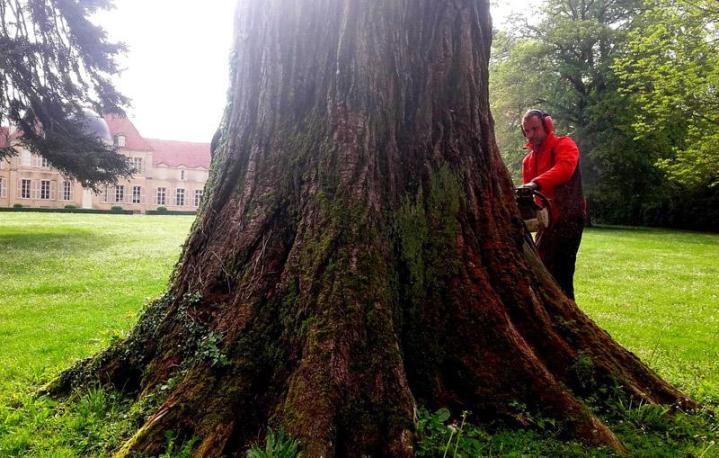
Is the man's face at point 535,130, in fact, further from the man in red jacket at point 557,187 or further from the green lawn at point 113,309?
the green lawn at point 113,309

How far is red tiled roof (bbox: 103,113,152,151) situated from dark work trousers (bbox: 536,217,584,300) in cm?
6931

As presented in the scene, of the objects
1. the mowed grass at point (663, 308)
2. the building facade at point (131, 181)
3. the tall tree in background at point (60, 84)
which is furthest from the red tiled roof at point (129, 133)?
the mowed grass at point (663, 308)

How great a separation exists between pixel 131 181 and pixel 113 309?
62562 millimetres

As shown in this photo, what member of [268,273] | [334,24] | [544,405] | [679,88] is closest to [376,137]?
[334,24]

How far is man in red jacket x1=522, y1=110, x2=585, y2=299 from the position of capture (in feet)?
15.9

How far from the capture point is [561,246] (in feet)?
17.0

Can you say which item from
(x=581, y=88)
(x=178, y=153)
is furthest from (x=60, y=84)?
(x=178, y=153)

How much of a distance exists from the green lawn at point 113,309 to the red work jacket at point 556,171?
186 centimetres

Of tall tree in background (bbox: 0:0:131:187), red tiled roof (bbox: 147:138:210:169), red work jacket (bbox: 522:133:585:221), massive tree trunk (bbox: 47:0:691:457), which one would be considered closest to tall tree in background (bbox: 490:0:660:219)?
tall tree in background (bbox: 0:0:131:187)

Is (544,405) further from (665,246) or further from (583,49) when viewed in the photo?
(583,49)

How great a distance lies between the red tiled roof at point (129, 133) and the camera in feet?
215

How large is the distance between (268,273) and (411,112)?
1.52 metres

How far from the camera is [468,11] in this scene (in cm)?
383

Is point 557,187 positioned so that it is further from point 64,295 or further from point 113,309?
point 64,295
